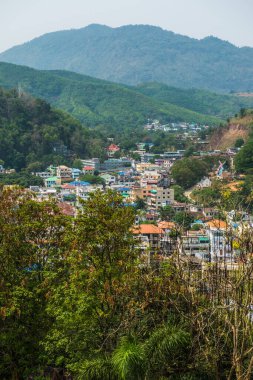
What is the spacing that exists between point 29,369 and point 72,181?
35173 millimetres

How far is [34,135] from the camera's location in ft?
158

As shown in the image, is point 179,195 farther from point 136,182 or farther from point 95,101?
point 95,101

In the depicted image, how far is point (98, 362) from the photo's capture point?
6.16m

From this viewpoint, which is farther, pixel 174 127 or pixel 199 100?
pixel 199 100

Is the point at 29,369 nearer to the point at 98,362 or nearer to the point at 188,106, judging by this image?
the point at 98,362

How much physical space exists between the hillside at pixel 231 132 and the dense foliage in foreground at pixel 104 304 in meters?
45.5

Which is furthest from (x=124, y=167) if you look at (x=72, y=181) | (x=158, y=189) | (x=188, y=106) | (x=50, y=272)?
(x=188, y=106)

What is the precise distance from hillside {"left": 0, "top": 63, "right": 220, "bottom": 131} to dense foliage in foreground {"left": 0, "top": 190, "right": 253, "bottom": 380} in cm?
7703

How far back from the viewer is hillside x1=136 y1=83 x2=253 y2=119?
111m

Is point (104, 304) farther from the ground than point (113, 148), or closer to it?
farther from the ground

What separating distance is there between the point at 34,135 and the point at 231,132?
1869 cm

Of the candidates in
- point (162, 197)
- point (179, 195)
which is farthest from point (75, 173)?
point (162, 197)

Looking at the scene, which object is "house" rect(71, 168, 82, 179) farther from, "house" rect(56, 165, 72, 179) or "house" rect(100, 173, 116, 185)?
"house" rect(100, 173, 116, 185)

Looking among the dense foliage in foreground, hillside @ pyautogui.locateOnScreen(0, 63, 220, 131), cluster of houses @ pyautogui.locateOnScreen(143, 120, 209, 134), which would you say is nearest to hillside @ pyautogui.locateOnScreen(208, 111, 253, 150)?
cluster of houses @ pyautogui.locateOnScreen(143, 120, 209, 134)
